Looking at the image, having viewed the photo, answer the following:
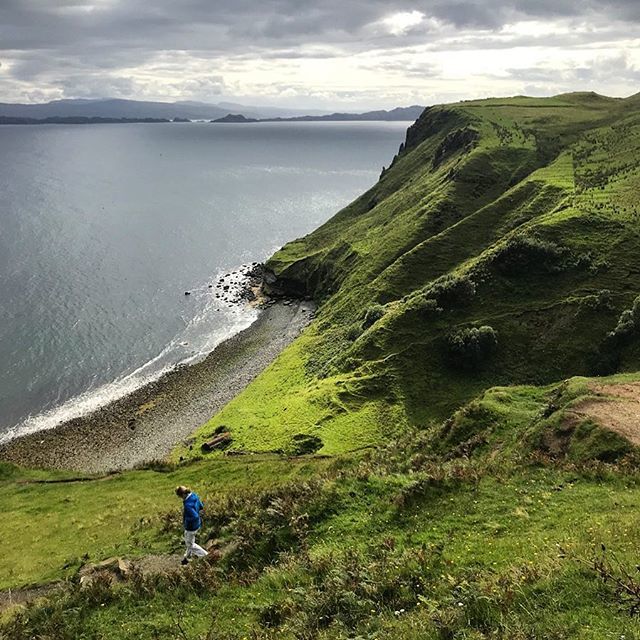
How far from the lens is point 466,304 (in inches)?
2721

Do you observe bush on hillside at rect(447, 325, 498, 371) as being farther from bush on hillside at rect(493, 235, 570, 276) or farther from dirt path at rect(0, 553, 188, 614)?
dirt path at rect(0, 553, 188, 614)

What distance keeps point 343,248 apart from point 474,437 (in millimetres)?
92170

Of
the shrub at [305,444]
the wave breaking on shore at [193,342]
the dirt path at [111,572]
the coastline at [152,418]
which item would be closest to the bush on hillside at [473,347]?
the shrub at [305,444]

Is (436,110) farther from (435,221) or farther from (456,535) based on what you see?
(456,535)

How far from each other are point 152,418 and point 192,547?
5460 centimetres

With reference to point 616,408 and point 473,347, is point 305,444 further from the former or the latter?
point 616,408

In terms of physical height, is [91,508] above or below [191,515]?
below

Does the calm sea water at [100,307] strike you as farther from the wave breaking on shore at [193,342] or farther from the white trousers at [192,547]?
the white trousers at [192,547]

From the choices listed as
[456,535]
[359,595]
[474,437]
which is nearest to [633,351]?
[474,437]

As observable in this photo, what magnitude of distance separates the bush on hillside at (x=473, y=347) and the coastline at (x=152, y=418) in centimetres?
3453

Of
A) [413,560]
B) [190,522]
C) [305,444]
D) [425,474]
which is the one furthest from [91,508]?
[413,560]

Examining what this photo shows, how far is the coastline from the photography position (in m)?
68.1

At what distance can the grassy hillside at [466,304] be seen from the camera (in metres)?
59.8

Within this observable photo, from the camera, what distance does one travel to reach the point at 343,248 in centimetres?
12612
